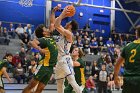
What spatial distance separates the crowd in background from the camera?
1656 centimetres

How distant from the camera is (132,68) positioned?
551 cm

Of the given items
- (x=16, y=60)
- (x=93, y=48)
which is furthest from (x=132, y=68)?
(x=93, y=48)

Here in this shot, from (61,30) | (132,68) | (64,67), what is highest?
(61,30)

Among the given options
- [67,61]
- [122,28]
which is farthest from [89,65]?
[67,61]

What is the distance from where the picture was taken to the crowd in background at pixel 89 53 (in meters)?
16.6

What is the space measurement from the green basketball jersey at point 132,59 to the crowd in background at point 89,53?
19.9 feet

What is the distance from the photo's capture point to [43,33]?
8.18 m

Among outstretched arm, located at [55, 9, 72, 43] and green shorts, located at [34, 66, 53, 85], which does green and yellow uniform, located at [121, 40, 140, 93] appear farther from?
green shorts, located at [34, 66, 53, 85]

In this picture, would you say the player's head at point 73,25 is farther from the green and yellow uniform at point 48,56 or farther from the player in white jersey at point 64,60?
the green and yellow uniform at point 48,56

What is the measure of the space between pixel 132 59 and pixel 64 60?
2878mm

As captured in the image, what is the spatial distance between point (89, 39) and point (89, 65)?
3506mm

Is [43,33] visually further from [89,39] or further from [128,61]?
[89,39]

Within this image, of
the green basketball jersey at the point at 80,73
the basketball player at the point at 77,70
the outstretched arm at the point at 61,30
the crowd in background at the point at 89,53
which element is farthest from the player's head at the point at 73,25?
the crowd in background at the point at 89,53

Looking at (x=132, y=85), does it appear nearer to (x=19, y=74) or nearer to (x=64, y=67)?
(x=64, y=67)
